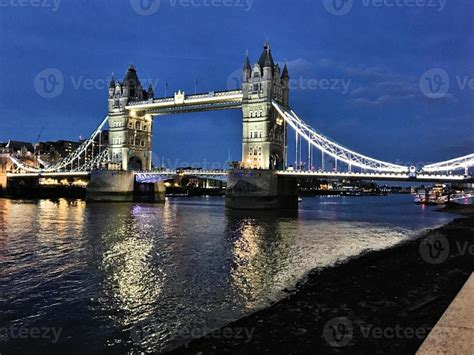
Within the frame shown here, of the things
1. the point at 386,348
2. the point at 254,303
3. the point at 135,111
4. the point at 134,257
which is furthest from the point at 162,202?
the point at 386,348

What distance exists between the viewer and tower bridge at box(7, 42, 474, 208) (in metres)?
46.3

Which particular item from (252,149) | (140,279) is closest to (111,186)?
(252,149)

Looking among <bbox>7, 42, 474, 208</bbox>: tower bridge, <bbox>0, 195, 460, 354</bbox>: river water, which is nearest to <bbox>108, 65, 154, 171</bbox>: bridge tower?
<bbox>7, 42, 474, 208</bbox>: tower bridge

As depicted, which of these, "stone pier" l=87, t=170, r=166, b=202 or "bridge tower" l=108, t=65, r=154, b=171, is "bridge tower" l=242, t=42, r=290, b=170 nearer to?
"stone pier" l=87, t=170, r=166, b=202

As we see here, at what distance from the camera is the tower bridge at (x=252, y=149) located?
46.3 meters

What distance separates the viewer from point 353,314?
8891 millimetres

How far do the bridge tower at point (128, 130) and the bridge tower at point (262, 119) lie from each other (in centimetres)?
2349

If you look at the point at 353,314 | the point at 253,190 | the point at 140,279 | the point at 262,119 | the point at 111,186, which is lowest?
the point at 140,279

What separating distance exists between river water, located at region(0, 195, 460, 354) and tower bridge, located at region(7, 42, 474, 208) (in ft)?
64.1

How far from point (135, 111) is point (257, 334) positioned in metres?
64.5

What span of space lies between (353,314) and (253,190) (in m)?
38.3

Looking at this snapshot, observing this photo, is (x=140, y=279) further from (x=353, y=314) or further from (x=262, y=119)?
(x=262, y=119)

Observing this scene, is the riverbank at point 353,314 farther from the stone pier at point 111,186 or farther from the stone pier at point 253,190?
the stone pier at point 111,186

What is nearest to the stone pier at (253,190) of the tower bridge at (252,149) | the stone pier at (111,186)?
the tower bridge at (252,149)
